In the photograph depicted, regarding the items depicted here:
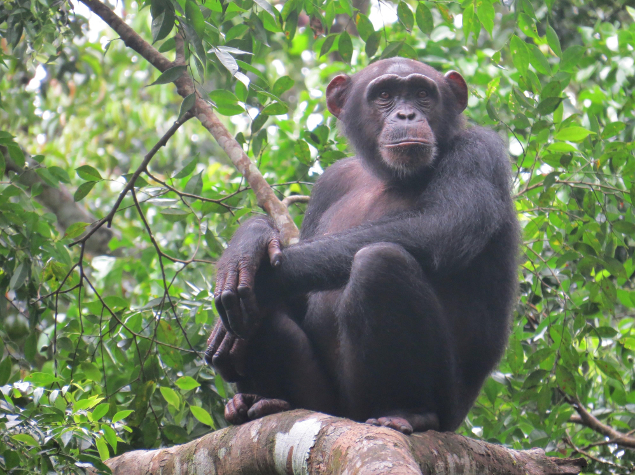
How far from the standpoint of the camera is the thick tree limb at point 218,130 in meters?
4.03

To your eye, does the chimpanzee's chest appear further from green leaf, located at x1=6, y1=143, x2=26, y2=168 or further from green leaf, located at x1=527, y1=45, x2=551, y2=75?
green leaf, located at x1=6, y1=143, x2=26, y2=168

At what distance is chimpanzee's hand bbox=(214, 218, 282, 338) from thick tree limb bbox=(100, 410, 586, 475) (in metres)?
0.49

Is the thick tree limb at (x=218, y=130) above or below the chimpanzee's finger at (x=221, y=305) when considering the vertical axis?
above

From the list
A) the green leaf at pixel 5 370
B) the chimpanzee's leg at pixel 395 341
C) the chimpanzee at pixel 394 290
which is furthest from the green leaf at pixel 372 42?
the green leaf at pixel 5 370

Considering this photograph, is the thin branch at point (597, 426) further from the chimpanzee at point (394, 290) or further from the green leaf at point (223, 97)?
the green leaf at point (223, 97)

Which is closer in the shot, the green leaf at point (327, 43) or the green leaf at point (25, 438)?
the green leaf at point (25, 438)

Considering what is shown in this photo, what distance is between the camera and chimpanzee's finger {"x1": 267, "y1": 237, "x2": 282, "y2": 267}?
332 cm

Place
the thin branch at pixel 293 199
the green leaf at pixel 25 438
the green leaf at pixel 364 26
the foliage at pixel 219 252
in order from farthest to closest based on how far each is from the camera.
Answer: the thin branch at pixel 293 199, the green leaf at pixel 364 26, the foliage at pixel 219 252, the green leaf at pixel 25 438

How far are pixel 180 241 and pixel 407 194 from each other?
255cm

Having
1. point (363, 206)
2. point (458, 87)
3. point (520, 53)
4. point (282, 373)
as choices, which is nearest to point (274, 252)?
point (282, 373)

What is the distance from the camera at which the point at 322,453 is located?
244 cm

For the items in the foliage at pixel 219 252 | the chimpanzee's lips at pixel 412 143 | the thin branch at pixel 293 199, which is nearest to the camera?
the foliage at pixel 219 252

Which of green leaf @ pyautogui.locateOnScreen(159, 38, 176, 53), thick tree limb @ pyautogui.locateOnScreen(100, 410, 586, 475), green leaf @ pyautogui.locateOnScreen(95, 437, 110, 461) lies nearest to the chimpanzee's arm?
thick tree limb @ pyautogui.locateOnScreen(100, 410, 586, 475)

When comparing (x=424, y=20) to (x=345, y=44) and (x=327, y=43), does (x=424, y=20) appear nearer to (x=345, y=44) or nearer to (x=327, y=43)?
(x=345, y=44)
